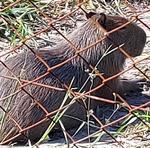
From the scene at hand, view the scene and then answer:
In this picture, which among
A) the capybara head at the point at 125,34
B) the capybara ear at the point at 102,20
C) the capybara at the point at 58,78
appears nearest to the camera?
the capybara at the point at 58,78

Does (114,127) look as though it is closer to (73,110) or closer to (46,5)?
(73,110)

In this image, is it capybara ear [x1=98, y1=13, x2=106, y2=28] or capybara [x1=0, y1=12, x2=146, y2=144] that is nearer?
capybara [x1=0, y1=12, x2=146, y2=144]

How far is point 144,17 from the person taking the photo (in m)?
6.21

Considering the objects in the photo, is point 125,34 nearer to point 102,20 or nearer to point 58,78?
point 102,20

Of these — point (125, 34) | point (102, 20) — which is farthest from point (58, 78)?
point (125, 34)

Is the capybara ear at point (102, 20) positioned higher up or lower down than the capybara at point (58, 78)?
higher up

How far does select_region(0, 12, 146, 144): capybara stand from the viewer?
4.20 metres

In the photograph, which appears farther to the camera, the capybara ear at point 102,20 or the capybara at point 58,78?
the capybara ear at point 102,20

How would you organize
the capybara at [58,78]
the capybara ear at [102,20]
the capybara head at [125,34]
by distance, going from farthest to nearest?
1. the capybara head at [125,34]
2. the capybara ear at [102,20]
3. the capybara at [58,78]

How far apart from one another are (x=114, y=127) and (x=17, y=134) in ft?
2.15

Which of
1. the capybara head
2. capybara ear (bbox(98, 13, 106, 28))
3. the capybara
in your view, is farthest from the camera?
the capybara head

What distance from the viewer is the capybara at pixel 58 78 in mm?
4203

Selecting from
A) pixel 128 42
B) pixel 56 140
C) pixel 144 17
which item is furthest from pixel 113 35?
pixel 144 17

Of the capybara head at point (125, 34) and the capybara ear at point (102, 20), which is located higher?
the capybara ear at point (102, 20)
